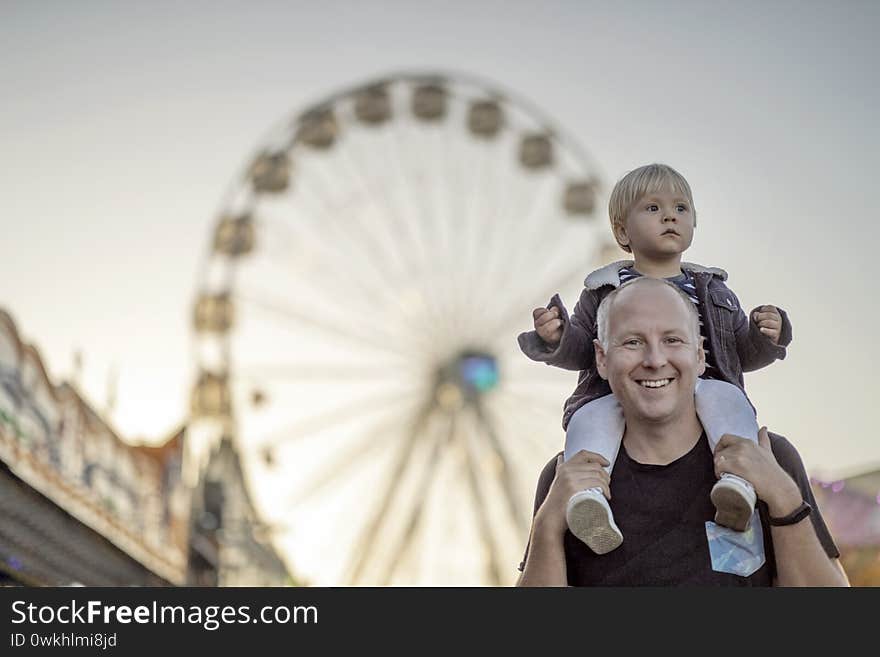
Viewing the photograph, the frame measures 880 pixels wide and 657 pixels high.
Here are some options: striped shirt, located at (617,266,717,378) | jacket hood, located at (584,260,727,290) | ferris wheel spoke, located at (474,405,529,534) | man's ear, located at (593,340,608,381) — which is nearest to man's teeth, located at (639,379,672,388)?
man's ear, located at (593,340,608,381)

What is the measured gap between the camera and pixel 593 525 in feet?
7.11

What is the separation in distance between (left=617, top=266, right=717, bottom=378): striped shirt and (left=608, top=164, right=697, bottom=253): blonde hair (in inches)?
4.4

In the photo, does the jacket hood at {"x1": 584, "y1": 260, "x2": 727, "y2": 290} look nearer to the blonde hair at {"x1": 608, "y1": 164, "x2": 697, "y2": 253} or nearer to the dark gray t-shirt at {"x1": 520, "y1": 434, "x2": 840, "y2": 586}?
the blonde hair at {"x1": 608, "y1": 164, "x2": 697, "y2": 253}

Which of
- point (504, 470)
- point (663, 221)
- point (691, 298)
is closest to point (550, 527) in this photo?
point (691, 298)

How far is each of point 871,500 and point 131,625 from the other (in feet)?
42.4

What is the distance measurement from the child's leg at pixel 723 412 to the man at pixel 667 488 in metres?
0.03

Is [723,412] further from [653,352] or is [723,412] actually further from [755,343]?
[755,343]

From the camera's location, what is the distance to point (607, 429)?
2.35m

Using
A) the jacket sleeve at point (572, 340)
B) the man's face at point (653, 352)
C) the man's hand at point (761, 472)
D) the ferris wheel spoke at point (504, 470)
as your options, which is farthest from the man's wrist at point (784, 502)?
the ferris wheel spoke at point (504, 470)

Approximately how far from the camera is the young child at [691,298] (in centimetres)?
234

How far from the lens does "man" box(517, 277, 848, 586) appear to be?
2.16 m

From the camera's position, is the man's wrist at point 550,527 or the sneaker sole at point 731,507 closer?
the sneaker sole at point 731,507

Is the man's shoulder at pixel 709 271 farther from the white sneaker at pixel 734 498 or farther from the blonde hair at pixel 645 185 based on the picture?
the white sneaker at pixel 734 498

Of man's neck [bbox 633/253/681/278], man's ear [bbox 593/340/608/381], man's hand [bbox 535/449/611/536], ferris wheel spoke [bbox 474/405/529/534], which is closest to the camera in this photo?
man's hand [bbox 535/449/611/536]
